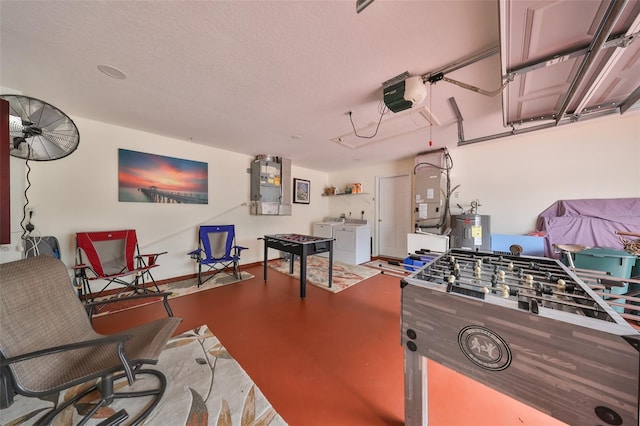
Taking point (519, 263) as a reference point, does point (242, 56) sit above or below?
above

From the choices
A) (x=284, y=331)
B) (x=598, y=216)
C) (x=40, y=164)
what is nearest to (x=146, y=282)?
(x=40, y=164)

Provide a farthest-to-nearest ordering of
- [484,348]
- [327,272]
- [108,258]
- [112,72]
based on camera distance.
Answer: [327,272] → [108,258] → [112,72] → [484,348]

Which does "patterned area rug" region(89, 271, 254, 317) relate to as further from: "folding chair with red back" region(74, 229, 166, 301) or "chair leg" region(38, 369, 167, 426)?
"chair leg" region(38, 369, 167, 426)

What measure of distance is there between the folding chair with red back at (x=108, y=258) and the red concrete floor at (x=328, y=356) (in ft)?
1.60

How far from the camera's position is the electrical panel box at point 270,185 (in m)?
4.36

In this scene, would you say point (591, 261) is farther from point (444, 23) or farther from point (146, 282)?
point (146, 282)

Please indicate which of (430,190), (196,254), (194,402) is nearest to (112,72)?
(196,254)

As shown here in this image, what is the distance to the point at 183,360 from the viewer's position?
1675 millimetres

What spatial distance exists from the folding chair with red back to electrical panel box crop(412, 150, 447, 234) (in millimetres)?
4597

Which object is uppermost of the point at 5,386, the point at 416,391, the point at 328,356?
the point at 5,386

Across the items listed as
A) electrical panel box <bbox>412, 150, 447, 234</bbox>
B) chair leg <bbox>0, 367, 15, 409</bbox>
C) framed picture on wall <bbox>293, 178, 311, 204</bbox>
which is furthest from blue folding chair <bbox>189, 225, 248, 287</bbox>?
electrical panel box <bbox>412, 150, 447, 234</bbox>

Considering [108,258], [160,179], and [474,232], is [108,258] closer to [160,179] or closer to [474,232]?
[160,179]

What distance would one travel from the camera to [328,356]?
176 cm

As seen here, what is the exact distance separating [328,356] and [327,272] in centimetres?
224
